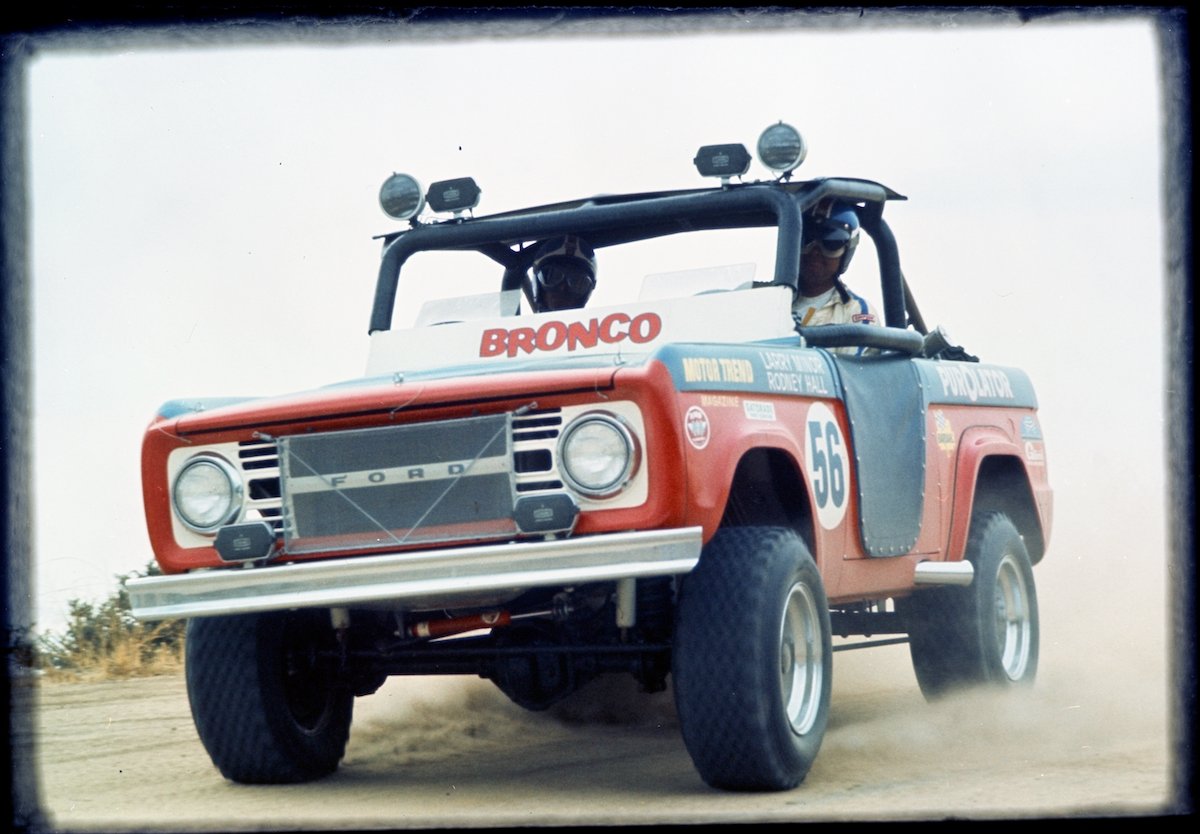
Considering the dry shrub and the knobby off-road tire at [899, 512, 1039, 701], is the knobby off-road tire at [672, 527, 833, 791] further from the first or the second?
the dry shrub

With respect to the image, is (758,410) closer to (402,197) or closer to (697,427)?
(697,427)

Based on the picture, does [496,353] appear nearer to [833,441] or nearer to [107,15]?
[833,441]

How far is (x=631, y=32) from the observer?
5160mm

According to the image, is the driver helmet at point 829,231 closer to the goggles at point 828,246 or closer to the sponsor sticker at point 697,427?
the goggles at point 828,246

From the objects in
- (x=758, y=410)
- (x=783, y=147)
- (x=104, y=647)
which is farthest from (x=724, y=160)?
(x=104, y=647)

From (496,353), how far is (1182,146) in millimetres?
2826

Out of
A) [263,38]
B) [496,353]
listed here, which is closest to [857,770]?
[496,353]

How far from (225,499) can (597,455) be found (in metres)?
1.26

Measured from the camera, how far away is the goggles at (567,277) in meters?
7.48

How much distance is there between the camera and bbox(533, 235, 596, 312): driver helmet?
7480mm

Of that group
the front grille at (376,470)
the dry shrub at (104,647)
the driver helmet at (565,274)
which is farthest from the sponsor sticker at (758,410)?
the dry shrub at (104,647)

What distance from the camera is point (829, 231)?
23.4 ft

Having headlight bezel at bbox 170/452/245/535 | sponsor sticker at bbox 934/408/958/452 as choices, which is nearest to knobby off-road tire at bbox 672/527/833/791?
headlight bezel at bbox 170/452/245/535

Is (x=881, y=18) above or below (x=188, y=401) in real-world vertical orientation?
above
